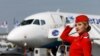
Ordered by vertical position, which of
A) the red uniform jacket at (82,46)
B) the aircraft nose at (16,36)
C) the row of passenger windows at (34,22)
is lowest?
the aircraft nose at (16,36)

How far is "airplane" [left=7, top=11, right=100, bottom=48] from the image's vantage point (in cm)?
2530

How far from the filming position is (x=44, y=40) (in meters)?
26.2

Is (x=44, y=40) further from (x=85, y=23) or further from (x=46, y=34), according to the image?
(x=85, y=23)

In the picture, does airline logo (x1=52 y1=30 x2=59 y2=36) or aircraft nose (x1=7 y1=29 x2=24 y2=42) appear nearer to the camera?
airline logo (x1=52 y1=30 x2=59 y2=36)

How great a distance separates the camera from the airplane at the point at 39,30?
25.3 metres

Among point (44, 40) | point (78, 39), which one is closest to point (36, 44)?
point (44, 40)

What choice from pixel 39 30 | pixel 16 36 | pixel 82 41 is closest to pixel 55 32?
pixel 39 30

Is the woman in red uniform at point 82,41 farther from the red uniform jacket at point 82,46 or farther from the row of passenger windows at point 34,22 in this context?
the row of passenger windows at point 34,22

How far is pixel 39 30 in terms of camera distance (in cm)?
2603

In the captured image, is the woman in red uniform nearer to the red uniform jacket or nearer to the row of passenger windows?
the red uniform jacket

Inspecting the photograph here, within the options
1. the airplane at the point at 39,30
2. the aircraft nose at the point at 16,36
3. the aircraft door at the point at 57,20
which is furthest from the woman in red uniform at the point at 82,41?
the aircraft door at the point at 57,20

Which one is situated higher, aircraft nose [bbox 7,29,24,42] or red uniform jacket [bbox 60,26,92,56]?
red uniform jacket [bbox 60,26,92,56]

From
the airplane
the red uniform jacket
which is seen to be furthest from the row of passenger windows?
the red uniform jacket

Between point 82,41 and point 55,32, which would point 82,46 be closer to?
point 82,41
